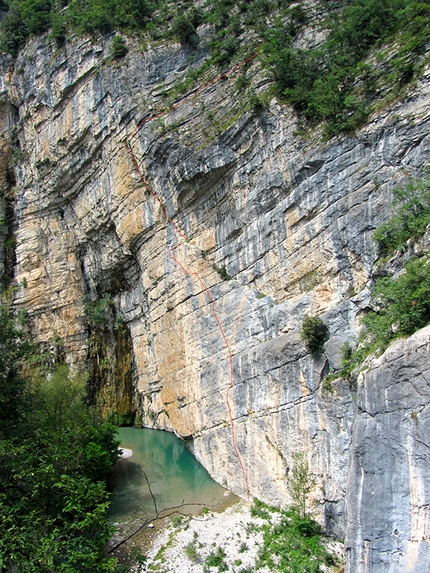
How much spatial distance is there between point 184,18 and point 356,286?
17654 millimetres

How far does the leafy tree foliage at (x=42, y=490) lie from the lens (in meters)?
9.43

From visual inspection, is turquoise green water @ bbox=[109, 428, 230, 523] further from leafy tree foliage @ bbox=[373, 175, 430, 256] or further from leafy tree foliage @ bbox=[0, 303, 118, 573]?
leafy tree foliage @ bbox=[373, 175, 430, 256]

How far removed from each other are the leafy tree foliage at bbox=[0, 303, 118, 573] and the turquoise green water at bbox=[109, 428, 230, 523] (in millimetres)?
1741

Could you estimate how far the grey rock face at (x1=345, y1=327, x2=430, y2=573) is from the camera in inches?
296

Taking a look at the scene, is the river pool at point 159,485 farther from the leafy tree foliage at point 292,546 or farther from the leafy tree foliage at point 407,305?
the leafy tree foliage at point 407,305

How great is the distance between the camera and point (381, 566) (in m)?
7.86

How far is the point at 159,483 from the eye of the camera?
696 inches

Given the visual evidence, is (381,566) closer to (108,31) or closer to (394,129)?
(394,129)

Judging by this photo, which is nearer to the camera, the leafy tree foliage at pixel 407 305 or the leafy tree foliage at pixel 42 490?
the leafy tree foliage at pixel 407 305

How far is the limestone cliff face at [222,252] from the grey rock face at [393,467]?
4cm

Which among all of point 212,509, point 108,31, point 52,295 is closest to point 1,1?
point 108,31

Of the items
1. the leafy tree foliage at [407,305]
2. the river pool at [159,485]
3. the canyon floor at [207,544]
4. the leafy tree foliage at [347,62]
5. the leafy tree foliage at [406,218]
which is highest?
the leafy tree foliage at [347,62]

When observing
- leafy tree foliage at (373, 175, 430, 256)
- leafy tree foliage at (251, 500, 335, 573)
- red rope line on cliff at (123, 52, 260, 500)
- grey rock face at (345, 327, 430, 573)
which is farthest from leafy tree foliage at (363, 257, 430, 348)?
red rope line on cliff at (123, 52, 260, 500)

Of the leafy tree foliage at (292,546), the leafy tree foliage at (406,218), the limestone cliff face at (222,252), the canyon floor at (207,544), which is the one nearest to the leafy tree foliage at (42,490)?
the canyon floor at (207,544)
